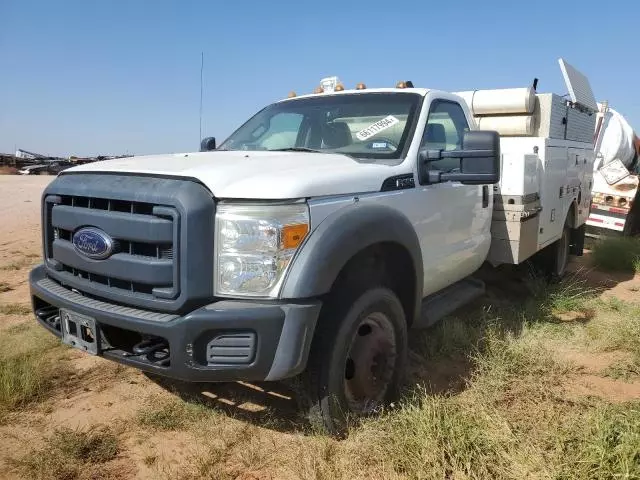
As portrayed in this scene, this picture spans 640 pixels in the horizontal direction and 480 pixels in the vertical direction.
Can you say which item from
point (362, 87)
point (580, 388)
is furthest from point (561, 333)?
point (362, 87)

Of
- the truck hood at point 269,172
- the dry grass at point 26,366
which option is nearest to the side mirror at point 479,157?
the truck hood at point 269,172

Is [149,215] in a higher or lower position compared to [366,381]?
higher

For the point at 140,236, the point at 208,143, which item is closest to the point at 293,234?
the point at 140,236

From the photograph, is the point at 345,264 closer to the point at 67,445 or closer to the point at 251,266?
the point at 251,266

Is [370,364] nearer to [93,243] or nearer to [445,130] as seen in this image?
[93,243]

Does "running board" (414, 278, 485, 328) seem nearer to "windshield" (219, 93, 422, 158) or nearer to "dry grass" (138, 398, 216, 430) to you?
"windshield" (219, 93, 422, 158)

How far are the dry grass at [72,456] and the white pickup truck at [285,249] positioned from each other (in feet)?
1.66

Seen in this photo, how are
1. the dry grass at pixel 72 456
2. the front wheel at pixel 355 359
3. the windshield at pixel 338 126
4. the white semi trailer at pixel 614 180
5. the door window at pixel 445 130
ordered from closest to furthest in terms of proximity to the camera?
the dry grass at pixel 72 456
the front wheel at pixel 355 359
the windshield at pixel 338 126
the door window at pixel 445 130
the white semi trailer at pixel 614 180

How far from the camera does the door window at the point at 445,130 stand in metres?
3.57

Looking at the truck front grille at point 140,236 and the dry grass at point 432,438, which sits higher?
the truck front grille at point 140,236

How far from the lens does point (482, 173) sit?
9.74ft

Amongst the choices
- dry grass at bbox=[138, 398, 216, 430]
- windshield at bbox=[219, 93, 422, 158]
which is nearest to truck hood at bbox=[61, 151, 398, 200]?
windshield at bbox=[219, 93, 422, 158]

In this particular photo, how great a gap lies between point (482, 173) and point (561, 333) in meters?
2.28

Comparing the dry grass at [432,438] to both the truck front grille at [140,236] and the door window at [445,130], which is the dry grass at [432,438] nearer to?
the truck front grille at [140,236]
